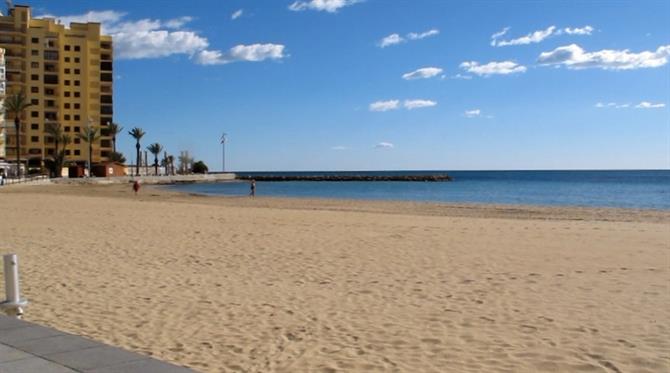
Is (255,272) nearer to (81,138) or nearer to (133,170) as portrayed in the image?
(81,138)

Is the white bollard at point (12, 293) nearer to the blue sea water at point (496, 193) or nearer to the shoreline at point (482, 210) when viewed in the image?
the shoreline at point (482, 210)

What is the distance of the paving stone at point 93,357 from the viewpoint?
15.2 ft

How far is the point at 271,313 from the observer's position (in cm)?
780

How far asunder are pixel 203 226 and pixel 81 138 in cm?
9638

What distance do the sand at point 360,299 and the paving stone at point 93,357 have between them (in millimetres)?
812

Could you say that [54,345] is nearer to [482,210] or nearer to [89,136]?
[482,210]

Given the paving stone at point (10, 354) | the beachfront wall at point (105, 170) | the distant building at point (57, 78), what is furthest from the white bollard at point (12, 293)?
the distant building at point (57, 78)

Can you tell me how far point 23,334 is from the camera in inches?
219

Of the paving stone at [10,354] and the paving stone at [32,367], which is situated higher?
the paving stone at [32,367]

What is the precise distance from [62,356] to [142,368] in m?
0.77

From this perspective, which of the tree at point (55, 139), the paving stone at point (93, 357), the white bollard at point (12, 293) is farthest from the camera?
the tree at point (55, 139)

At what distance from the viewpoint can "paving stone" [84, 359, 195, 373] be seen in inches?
176

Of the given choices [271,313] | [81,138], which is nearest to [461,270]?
[271,313]

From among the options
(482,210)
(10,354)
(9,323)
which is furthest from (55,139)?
(10,354)
